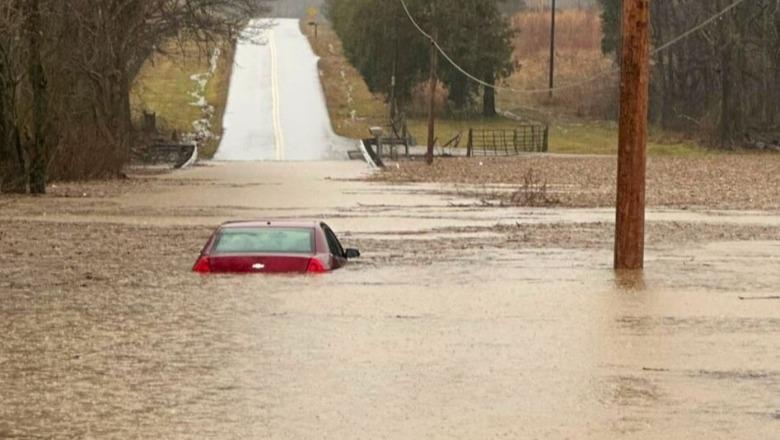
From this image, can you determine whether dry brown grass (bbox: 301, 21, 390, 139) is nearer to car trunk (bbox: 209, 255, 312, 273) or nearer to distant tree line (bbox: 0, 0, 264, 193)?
distant tree line (bbox: 0, 0, 264, 193)

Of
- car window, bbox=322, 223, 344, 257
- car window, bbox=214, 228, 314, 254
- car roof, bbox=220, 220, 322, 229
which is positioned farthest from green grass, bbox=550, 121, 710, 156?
car window, bbox=214, 228, 314, 254

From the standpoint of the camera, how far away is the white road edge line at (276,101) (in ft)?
285

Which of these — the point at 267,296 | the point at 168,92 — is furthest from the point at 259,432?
the point at 168,92

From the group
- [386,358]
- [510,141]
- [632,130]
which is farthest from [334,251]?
[510,141]

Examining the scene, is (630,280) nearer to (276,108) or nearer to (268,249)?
(268,249)

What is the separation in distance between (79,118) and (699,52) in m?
49.0

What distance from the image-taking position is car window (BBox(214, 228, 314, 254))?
23.3 metres

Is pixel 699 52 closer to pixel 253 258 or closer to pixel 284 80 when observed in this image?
pixel 284 80

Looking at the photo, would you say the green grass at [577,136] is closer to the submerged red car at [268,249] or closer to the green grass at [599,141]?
the green grass at [599,141]

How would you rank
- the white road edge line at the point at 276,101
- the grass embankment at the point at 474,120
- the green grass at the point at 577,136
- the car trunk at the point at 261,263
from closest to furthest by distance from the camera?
the car trunk at the point at 261,263 < the white road edge line at the point at 276,101 < the green grass at the point at 577,136 < the grass embankment at the point at 474,120

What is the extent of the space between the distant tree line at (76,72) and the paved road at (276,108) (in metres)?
7.53

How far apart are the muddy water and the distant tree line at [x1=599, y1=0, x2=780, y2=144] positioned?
60.6 m

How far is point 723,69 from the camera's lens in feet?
296

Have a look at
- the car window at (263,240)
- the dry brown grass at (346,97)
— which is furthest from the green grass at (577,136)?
the car window at (263,240)
